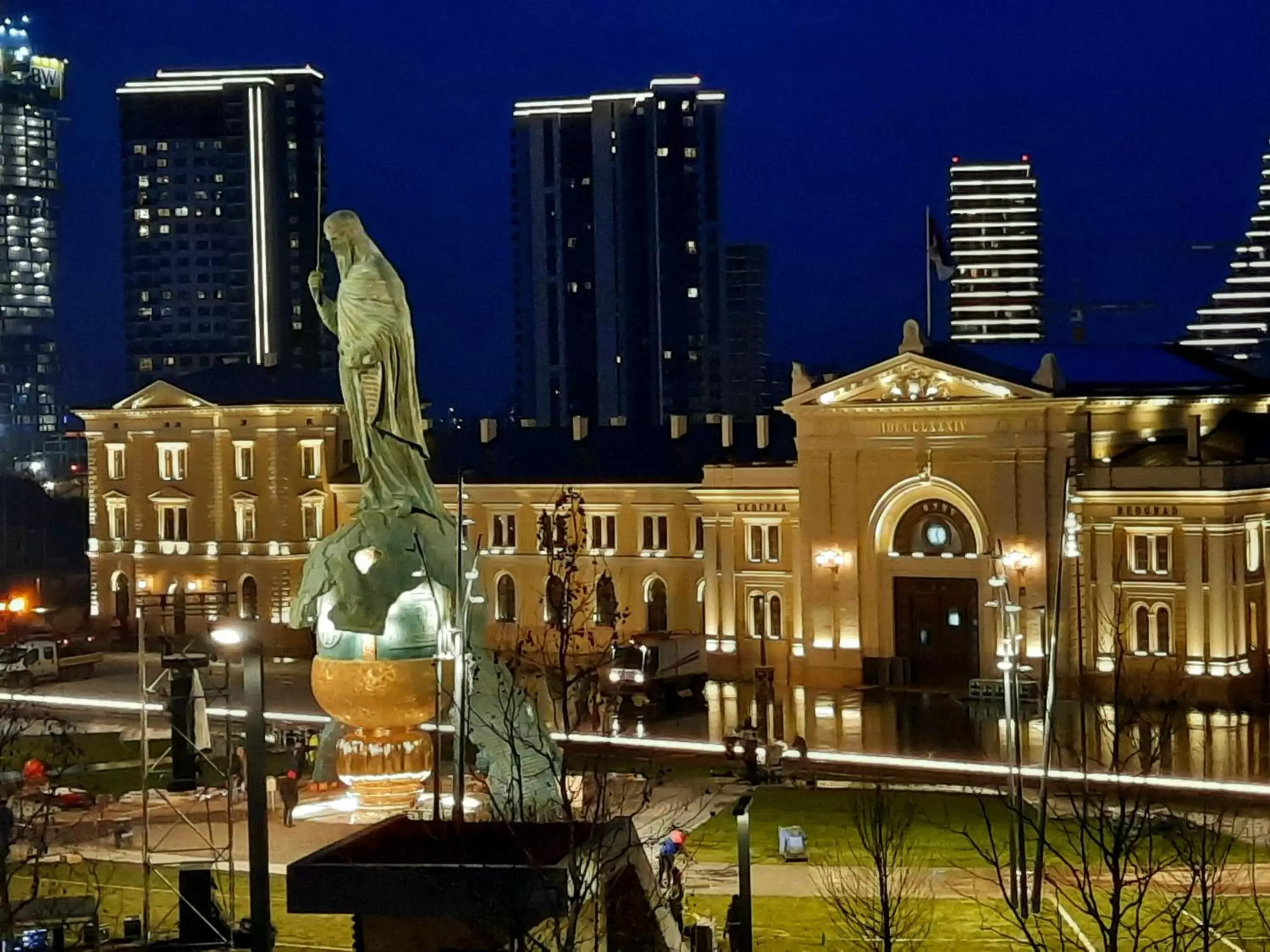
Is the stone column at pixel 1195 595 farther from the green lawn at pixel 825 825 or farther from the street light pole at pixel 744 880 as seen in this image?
the street light pole at pixel 744 880

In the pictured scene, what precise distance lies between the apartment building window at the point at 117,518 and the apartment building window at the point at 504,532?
16062 millimetres

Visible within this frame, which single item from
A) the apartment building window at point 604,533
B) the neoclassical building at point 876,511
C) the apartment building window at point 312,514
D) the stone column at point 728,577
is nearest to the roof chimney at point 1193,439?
the neoclassical building at point 876,511

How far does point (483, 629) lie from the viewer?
1415 inches

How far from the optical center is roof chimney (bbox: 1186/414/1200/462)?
55938 mm

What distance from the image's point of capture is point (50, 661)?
6525 cm

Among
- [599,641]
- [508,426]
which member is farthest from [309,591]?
[508,426]

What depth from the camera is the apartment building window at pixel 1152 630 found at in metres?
56.0

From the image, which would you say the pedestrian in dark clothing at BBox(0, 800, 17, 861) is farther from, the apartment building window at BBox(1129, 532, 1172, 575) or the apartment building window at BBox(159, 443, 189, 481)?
the apartment building window at BBox(159, 443, 189, 481)

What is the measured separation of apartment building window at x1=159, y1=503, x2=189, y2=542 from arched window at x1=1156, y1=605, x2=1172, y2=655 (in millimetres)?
38744

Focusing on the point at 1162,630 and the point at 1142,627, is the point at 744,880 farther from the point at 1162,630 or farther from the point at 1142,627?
the point at 1142,627

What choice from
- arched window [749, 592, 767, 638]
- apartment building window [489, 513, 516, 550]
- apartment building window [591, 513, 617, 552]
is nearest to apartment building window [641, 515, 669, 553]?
apartment building window [591, 513, 617, 552]

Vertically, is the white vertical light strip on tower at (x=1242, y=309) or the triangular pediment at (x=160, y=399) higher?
the white vertical light strip on tower at (x=1242, y=309)

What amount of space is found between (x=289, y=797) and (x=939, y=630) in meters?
28.6

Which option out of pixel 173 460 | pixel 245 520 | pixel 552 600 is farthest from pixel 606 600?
pixel 173 460
